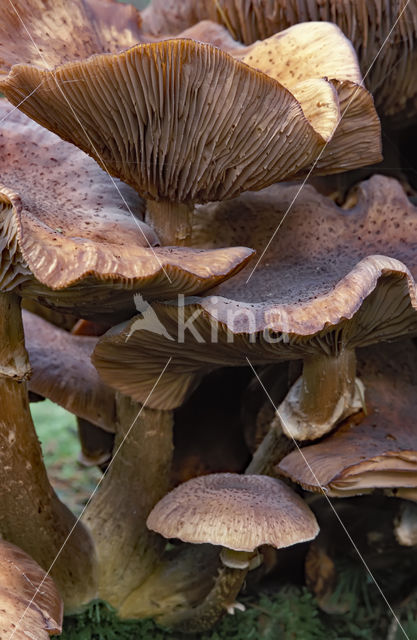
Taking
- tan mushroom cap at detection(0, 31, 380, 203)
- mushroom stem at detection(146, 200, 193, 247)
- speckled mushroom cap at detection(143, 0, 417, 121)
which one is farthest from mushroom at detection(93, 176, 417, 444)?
speckled mushroom cap at detection(143, 0, 417, 121)

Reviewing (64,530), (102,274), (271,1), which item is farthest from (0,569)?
(271,1)

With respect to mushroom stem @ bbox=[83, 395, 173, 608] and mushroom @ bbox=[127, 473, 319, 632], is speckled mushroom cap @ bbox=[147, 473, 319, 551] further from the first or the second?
mushroom stem @ bbox=[83, 395, 173, 608]

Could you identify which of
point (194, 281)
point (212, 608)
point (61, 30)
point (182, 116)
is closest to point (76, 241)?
point (194, 281)

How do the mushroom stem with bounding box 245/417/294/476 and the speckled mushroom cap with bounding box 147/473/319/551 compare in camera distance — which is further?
the mushroom stem with bounding box 245/417/294/476

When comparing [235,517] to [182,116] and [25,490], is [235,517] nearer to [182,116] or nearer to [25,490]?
[25,490]

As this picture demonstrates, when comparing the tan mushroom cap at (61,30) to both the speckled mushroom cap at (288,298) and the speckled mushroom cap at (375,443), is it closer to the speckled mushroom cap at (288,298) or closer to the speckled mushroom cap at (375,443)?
the speckled mushroom cap at (288,298)

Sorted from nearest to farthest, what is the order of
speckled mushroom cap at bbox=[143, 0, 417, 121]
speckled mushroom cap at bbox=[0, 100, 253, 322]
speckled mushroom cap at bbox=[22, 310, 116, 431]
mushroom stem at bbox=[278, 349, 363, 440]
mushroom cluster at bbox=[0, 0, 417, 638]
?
speckled mushroom cap at bbox=[0, 100, 253, 322] < mushroom cluster at bbox=[0, 0, 417, 638] < mushroom stem at bbox=[278, 349, 363, 440] < speckled mushroom cap at bbox=[143, 0, 417, 121] < speckled mushroom cap at bbox=[22, 310, 116, 431]

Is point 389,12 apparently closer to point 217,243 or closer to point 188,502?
point 217,243
